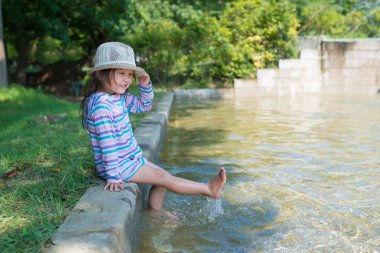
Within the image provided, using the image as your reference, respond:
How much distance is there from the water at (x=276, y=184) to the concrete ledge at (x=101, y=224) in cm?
26

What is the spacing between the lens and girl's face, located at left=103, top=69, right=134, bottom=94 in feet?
9.45

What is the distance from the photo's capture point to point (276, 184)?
11.9ft

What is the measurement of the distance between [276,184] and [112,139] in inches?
60.9

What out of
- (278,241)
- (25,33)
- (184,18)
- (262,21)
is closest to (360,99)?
(262,21)

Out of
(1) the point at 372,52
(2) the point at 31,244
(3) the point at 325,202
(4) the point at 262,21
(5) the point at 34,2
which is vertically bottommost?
(3) the point at 325,202

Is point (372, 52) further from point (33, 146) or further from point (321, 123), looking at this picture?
point (33, 146)

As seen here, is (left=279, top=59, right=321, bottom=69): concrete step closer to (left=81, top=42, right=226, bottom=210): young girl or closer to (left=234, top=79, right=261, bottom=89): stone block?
(left=234, top=79, right=261, bottom=89): stone block

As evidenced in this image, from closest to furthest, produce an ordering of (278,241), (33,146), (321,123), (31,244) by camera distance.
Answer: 1. (31,244)
2. (278,241)
3. (33,146)
4. (321,123)

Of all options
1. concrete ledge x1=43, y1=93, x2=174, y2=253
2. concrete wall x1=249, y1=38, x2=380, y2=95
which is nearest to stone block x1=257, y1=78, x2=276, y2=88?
concrete wall x1=249, y1=38, x2=380, y2=95

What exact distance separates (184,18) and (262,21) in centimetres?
292

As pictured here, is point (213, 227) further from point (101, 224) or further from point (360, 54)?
point (360, 54)

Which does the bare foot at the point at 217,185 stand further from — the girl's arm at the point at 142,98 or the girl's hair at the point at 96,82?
the girl's hair at the point at 96,82

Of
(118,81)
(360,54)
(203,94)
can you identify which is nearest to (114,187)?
(118,81)

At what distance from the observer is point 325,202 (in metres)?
3.16
